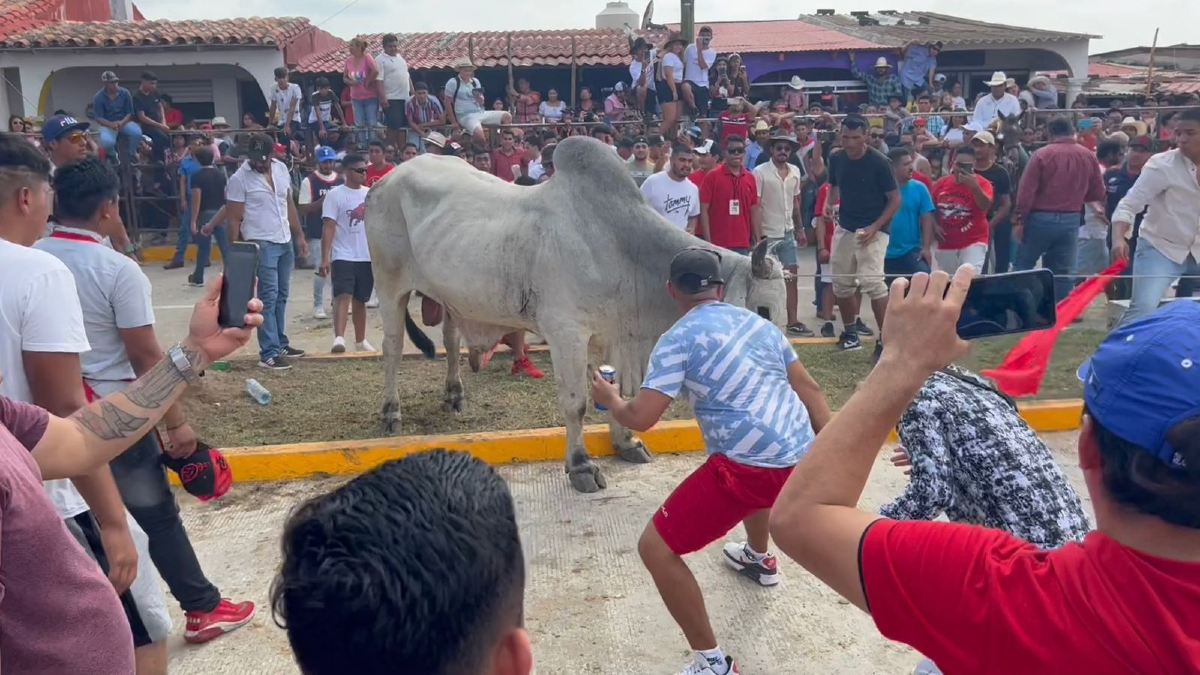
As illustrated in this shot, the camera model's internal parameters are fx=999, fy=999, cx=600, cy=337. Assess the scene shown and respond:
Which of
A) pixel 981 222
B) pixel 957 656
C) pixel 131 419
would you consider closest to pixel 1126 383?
pixel 957 656

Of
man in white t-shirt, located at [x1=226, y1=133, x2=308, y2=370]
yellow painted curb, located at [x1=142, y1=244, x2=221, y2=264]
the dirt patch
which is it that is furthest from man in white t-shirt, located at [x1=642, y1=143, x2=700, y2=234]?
yellow painted curb, located at [x1=142, y1=244, x2=221, y2=264]

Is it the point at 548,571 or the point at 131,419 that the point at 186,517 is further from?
the point at 131,419

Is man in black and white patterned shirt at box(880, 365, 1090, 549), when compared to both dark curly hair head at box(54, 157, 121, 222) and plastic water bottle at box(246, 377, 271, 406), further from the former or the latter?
plastic water bottle at box(246, 377, 271, 406)

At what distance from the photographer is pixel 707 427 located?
380 centimetres

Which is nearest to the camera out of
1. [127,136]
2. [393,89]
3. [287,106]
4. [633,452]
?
[633,452]

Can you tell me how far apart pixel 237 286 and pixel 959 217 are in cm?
750

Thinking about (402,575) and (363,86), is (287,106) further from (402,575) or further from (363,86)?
(402,575)

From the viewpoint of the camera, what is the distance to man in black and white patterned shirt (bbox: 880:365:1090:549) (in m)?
2.68

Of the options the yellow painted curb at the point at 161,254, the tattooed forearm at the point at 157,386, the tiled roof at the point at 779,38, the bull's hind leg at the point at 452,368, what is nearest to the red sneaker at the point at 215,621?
the tattooed forearm at the point at 157,386

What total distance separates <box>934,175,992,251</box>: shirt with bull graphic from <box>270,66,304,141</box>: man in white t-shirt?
37.3 feet

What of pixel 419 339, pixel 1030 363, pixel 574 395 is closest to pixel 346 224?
pixel 419 339

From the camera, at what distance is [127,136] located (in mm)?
16016

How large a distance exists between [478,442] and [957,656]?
4.94 metres

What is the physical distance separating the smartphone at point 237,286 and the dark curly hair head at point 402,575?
120 cm
